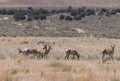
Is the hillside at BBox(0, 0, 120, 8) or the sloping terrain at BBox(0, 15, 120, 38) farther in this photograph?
the hillside at BBox(0, 0, 120, 8)

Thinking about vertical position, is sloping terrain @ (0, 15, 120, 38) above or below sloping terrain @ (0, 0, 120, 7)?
above

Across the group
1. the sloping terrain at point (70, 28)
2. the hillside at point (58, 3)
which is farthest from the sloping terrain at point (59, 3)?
the sloping terrain at point (70, 28)

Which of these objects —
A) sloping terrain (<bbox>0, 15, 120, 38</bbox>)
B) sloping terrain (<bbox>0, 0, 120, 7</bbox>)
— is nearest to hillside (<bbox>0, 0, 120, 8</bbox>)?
sloping terrain (<bbox>0, 0, 120, 7</bbox>)

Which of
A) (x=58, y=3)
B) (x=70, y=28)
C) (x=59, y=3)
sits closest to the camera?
(x=70, y=28)

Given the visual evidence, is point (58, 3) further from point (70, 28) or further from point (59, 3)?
point (70, 28)

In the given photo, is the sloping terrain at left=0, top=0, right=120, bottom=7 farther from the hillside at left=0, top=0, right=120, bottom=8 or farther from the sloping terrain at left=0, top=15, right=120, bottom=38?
the sloping terrain at left=0, top=15, right=120, bottom=38

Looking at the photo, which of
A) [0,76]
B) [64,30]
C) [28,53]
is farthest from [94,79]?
[64,30]

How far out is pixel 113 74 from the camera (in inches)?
796

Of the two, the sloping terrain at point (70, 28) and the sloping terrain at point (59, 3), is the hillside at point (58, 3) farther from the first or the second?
the sloping terrain at point (70, 28)

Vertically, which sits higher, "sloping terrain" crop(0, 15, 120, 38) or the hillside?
"sloping terrain" crop(0, 15, 120, 38)

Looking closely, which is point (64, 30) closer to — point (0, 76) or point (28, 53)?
point (28, 53)

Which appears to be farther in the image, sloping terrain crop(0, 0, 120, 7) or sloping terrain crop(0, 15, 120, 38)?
sloping terrain crop(0, 0, 120, 7)

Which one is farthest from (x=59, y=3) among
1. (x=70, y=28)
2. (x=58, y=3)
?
(x=70, y=28)

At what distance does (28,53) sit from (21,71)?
409 inches
